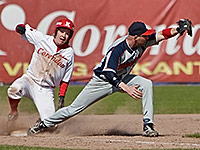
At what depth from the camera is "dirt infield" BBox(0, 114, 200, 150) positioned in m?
5.88

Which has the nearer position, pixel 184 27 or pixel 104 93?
pixel 184 27

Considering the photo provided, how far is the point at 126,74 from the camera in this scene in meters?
6.68

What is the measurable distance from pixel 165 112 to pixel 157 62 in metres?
4.30

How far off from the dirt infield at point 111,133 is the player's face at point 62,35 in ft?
4.51

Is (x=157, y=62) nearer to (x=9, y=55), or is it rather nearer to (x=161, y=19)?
(x=161, y=19)

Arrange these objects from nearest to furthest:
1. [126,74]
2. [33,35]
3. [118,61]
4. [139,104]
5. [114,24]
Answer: [118,61] → [126,74] → [33,35] → [139,104] → [114,24]

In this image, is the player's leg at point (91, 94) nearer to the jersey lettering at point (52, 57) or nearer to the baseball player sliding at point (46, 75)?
the baseball player sliding at point (46, 75)

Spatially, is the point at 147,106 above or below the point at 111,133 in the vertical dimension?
above

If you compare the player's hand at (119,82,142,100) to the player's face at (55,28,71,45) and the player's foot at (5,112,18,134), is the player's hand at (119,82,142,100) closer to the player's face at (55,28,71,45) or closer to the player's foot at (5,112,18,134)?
the player's face at (55,28,71,45)

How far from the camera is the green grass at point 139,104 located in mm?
10586

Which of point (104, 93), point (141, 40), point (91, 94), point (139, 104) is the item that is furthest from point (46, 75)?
point (139, 104)

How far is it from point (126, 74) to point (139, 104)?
585 centimetres

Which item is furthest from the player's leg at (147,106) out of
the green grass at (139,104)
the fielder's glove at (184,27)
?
the green grass at (139,104)

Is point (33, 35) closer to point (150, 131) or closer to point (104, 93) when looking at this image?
point (104, 93)
